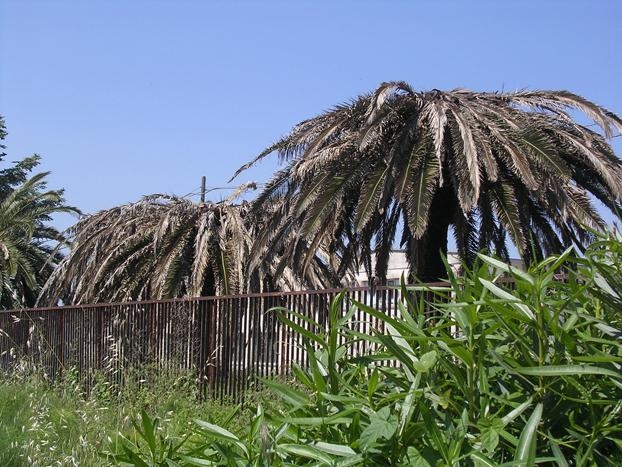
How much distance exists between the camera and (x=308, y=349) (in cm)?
208

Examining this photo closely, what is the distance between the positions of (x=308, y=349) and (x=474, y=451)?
503 mm

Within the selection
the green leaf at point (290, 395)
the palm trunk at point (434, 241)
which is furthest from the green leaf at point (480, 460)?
the palm trunk at point (434, 241)

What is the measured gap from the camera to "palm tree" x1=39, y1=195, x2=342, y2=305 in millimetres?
16438

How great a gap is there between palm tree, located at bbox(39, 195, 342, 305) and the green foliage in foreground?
43.8ft

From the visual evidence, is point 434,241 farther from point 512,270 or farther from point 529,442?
point 529,442

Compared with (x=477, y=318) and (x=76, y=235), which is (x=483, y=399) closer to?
(x=477, y=318)

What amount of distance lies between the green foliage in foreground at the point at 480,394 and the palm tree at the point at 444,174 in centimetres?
842

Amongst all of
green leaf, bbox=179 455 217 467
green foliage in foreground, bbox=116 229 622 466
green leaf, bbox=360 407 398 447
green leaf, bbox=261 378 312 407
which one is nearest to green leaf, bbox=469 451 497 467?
green foliage in foreground, bbox=116 229 622 466

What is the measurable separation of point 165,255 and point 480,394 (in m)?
15.5

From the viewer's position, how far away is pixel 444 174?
11867mm

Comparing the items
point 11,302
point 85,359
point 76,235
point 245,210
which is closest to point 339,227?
point 85,359

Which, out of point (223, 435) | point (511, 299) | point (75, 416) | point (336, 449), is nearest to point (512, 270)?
point (511, 299)

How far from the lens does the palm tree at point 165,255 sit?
16438 mm

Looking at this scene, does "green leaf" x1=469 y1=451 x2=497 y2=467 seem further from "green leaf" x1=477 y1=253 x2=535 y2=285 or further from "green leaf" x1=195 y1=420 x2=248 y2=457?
"green leaf" x1=195 y1=420 x2=248 y2=457
